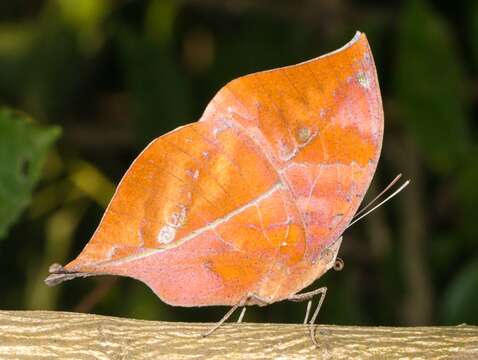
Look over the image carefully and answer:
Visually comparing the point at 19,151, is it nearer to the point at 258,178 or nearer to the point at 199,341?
the point at 258,178

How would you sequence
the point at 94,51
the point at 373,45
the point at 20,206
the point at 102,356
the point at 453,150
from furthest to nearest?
the point at 94,51 → the point at 373,45 → the point at 453,150 → the point at 20,206 → the point at 102,356

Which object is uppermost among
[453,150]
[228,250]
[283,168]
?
[453,150]

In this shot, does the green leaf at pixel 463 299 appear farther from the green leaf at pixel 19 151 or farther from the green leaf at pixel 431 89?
the green leaf at pixel 19 151

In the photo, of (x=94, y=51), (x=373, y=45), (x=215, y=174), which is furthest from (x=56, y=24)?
(x=215, y=174)

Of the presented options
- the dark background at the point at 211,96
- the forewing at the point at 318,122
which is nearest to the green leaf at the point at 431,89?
the dark background at the point at 211,96

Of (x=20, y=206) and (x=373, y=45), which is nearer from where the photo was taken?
(x=20, y=206)

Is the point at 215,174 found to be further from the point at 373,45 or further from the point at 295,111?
the point at 373,45
